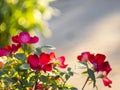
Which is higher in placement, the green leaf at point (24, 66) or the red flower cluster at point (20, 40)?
the red flower cluster at point (20, 40)

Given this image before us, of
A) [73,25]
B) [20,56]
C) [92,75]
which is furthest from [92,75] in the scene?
[73,25]

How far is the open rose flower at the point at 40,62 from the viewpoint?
1388 millimetres

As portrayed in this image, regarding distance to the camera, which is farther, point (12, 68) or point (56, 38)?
point (56, 38)

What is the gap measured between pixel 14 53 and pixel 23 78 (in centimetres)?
14

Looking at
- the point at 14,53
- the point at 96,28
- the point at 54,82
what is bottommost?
the point at 54,82

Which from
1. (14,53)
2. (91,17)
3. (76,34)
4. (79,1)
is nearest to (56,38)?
(76,34)

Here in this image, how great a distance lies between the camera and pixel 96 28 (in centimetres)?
606

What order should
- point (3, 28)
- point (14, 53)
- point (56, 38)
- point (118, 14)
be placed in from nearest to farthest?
point (14, 53) < point (3, 28) < point (56, 38) < point (118, 14)

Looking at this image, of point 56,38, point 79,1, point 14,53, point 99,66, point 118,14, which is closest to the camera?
point 99,66

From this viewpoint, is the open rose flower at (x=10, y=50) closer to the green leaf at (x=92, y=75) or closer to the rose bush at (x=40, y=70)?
the rose bush at (x=40, y=70)

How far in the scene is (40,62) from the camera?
140 cm

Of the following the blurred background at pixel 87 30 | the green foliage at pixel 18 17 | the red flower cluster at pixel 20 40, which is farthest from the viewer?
the blurred background at pixel 87 30

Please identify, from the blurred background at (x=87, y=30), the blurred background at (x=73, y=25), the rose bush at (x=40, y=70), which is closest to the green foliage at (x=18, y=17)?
the blurred background at (x=73, y=25)

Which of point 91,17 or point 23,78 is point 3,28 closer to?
point 23,78
